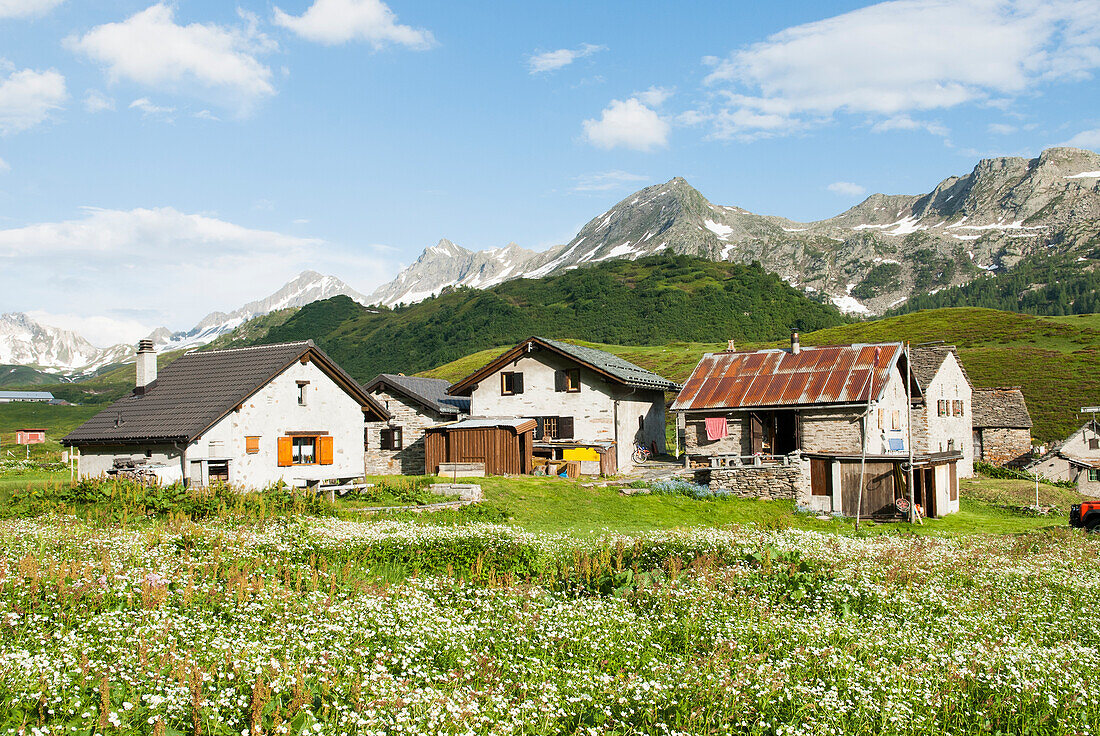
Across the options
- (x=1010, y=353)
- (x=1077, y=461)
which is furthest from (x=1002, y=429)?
(x=1010, y=353)

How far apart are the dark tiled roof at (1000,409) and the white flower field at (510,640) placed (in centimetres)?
4933

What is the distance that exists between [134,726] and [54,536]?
9249 millimetres

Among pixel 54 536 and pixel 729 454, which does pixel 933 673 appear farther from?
pixel 729 454

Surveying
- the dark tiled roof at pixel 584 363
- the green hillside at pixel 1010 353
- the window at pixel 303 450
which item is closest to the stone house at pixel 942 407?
the dark tiled roof at pixel 584 363

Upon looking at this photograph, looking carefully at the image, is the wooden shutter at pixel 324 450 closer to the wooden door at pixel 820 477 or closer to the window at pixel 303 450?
the window at pixel 303 450

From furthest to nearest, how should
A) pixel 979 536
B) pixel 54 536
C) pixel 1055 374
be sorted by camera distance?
1. pixel 1055 374
2. pixel 979 536
3. pixel 54 536

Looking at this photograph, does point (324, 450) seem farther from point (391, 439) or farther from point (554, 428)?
point (554, 428)

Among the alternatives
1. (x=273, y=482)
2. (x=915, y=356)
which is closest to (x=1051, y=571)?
(x=273, y=482)

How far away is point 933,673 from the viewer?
8.77 m

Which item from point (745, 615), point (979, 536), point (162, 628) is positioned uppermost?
point (162, 628)

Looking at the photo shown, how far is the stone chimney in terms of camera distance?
33000 millimetres

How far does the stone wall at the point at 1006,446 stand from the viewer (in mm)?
58062

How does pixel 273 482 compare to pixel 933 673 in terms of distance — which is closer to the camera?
pixel 933 673

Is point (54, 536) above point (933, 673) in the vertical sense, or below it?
above
